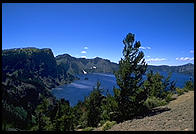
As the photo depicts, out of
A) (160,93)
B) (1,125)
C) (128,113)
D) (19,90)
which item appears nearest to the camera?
(1,125)

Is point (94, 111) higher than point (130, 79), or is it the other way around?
point (130, 79)

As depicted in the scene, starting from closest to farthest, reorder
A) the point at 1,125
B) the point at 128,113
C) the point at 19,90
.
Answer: the point at 1,125
the point at 128,113
the point at 19,90

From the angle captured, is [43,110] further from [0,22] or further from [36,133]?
[0,22]

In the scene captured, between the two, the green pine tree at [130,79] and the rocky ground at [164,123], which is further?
the green pine tree at [130,79]

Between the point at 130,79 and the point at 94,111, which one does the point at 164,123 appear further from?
the point at 94,111

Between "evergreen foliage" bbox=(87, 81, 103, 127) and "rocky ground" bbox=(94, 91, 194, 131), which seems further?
"evergreen foliage" bbox=(87, 81, 103, 127)

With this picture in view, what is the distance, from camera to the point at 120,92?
16016 millimetres

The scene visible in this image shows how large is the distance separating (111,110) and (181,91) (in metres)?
21.2

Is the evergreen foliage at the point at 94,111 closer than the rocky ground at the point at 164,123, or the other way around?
the rocky ground at the point at 164,123

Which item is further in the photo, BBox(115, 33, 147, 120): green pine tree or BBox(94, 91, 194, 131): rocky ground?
BBox(115, 33, 147, 120): green pine tree

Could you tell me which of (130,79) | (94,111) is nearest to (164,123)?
(130,79)

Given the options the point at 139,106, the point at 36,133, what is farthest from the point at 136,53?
the point at 36,133

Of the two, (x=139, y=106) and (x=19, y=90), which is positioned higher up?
(x=139, y=106)

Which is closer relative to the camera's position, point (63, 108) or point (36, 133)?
point (36, 133)
